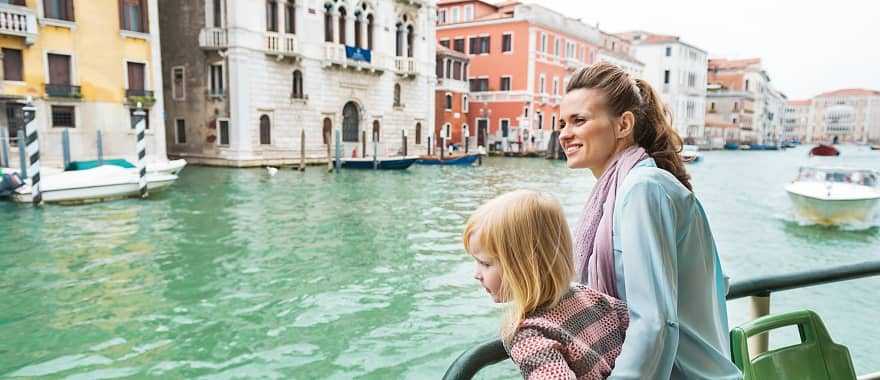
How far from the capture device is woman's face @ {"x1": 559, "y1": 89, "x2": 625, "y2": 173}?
3.91ft

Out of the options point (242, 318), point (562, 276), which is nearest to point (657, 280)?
point (562, 276)

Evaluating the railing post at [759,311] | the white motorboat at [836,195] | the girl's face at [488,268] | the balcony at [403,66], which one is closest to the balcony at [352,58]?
the balcony at [403,66]

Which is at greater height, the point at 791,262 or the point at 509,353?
the point at 509,353

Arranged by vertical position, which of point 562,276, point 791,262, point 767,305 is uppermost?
point 562,276

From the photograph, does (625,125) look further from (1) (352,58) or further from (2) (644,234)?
(1) (352,58)

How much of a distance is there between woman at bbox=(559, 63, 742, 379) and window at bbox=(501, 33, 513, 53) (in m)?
30.3

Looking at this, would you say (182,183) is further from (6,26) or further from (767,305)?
(767,305)

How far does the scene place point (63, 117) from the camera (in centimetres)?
1558

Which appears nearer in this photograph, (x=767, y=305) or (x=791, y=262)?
(x=767, y=305)

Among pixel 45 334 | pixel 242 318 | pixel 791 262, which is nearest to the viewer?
pixel 45 334

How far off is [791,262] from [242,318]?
7517 millimetres

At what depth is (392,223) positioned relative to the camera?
9.59 m

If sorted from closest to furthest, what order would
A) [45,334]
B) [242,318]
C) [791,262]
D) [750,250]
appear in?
1. [45,334]
2. [242,318]
3. [791,262]
4. [750,250]

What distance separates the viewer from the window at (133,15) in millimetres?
16672
